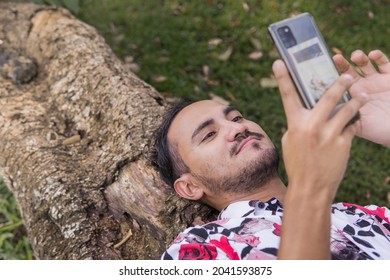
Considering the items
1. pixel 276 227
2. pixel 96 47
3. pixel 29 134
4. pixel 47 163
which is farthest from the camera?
pixel 96 47

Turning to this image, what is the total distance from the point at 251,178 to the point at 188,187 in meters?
0.36

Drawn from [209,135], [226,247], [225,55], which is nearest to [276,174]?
[209,135]

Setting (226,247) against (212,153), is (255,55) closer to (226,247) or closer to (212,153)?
(212,153)

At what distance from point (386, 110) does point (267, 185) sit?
63 cm

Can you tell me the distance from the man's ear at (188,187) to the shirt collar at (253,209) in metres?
0.20

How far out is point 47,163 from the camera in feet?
10.2

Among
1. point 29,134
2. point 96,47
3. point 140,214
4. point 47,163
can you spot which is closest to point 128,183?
point 140,214

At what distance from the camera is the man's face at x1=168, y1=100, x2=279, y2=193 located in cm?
254

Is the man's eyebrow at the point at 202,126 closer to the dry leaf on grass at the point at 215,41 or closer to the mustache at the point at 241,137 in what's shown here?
the mustache at the point at 241,137

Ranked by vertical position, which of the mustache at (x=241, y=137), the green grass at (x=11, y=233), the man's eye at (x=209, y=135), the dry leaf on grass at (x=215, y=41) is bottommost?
the green grass at (x=11, y=233)

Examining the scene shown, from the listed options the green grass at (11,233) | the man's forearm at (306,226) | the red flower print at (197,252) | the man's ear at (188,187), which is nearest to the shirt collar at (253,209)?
the man's ear at (188,187)

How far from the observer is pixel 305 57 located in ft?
6.37

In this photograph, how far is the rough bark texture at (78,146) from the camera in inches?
112
